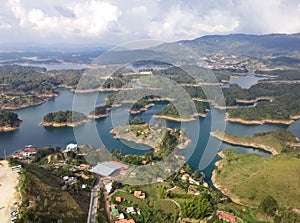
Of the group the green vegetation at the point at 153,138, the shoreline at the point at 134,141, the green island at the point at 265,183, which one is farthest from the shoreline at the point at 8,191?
the shoreline at the point at 134,141

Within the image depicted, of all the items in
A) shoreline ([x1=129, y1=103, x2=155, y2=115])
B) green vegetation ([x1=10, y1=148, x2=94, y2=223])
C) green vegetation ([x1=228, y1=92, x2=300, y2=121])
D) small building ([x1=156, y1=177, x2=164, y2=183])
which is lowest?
shoreline ([x1=129, y1=103, x2=155, y2=115])

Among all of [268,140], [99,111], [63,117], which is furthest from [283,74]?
[63,117]

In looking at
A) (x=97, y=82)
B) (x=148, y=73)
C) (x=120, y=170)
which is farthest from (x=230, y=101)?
(x=120, y=170)

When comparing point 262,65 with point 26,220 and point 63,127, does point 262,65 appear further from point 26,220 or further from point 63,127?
point 26,220

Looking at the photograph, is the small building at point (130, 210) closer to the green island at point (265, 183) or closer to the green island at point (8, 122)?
the green island at point (265, 183)

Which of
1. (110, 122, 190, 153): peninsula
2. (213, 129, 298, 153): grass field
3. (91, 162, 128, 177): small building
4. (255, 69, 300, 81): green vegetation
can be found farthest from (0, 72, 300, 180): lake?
(255, 69, 300, 81): green vegetation

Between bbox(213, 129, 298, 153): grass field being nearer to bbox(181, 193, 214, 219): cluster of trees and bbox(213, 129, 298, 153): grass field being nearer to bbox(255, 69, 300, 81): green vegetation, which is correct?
bbox(181, 193, 214, 219): cluster of trees

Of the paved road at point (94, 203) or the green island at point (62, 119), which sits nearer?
the paved road at point (94, 203)
